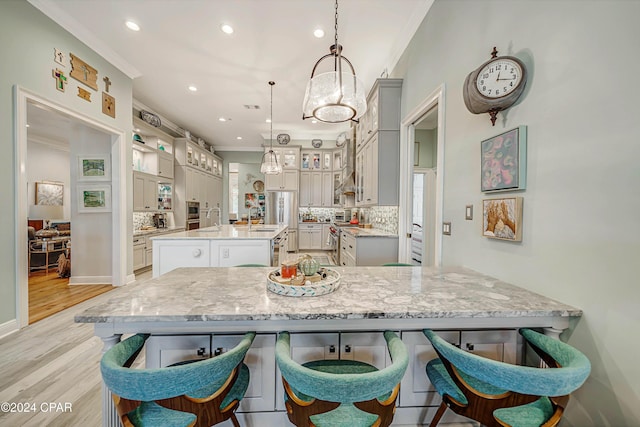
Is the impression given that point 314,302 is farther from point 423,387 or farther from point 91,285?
point 91,285

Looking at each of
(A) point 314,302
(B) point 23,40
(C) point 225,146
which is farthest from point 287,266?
(C) point 225,146

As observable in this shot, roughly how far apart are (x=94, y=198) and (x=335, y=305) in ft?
15.4

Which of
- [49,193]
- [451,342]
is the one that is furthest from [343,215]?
[49,193]

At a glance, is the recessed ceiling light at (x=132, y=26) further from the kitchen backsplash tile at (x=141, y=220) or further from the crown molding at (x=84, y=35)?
the kitchen backsplash tile at (x=141, y=220)

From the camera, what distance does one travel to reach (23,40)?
2475 mm

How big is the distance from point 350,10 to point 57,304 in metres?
5.05

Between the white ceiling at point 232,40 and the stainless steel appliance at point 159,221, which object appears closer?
the white ceiling at point 232,40

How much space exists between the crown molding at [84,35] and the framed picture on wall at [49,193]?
4395 mm

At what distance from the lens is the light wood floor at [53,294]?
2.92m

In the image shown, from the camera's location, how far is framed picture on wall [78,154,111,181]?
390 centimetres

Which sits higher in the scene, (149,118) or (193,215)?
(149,118)

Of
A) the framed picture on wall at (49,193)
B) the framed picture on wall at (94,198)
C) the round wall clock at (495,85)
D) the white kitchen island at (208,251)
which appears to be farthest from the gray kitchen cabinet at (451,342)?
the framed picture on wall at (49,193)

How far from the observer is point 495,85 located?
57.3 inches

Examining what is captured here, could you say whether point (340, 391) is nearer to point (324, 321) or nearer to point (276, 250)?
point (324, 321)
